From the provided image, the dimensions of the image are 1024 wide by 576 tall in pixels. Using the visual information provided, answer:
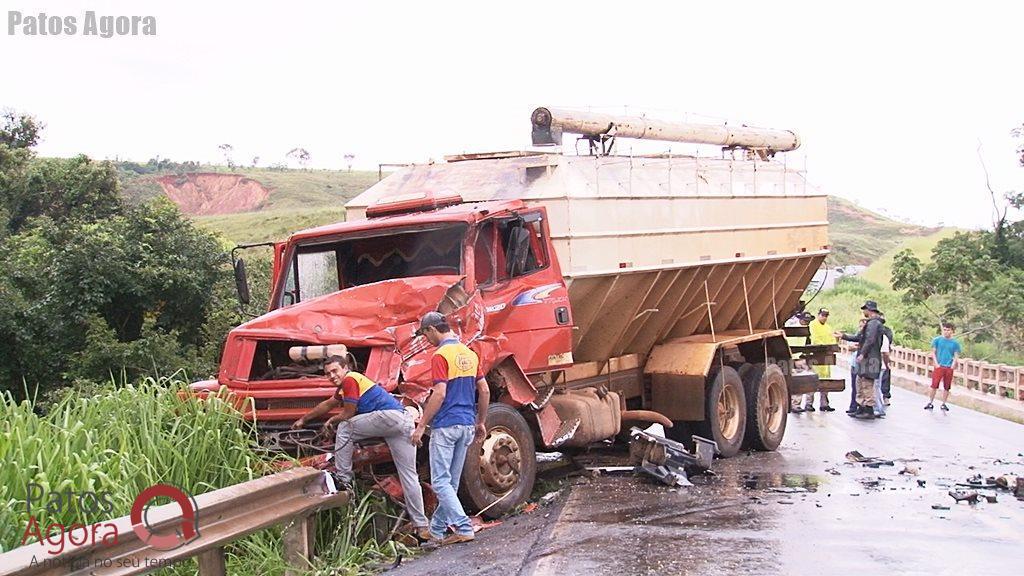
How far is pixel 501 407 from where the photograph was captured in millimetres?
9633

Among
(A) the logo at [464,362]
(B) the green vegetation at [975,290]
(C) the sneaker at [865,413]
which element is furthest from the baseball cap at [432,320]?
(B) the green vegetation at [975,290]

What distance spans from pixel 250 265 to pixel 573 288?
1880 centimetres

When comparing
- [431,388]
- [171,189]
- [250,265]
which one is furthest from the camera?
[171,189]

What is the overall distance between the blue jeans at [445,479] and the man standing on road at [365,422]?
0.16m

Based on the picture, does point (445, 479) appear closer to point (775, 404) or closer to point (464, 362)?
point (464, 362)

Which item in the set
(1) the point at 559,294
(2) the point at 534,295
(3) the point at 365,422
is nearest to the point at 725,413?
(1) the point at 559,294

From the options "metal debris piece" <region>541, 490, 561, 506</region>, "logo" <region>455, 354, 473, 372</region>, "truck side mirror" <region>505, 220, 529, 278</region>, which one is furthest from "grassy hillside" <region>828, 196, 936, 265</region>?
"logo" <region>455, 354, 473, 372</region>

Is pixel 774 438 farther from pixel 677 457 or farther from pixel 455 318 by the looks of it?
pixel 455 318

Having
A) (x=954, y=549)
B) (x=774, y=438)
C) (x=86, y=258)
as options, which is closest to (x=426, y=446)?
(x=954, y=549)

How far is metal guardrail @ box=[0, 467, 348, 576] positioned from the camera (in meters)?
5.27

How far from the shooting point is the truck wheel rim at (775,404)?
48.8 ft

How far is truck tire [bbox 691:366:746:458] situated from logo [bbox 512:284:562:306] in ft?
11.6

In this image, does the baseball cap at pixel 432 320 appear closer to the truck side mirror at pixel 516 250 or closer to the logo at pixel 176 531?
the truck side mirror at pixel 516 250

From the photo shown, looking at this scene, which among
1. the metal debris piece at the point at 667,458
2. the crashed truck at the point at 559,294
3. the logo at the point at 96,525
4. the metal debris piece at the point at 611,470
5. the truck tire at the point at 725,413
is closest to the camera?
the logo at the point at 96,525
